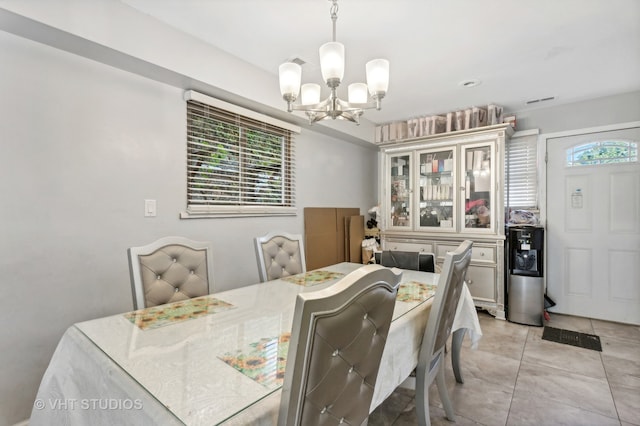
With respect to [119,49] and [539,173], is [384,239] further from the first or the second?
[119,49]

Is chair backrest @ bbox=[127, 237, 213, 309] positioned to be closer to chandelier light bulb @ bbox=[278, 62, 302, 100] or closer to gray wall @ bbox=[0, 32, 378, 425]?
gray wall @ bbox=[0, 32, 378, 425]

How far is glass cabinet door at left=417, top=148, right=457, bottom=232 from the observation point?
3.73 m

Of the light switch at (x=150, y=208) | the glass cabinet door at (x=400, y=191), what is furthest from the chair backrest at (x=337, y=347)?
the glass cabinet door at (x=400, y=191)

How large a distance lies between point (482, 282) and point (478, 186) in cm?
108

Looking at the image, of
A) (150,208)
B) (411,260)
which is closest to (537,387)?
(411,260)

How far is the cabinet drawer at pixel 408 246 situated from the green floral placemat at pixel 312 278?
1905 mm

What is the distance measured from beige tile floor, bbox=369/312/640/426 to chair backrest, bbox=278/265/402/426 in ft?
3.67

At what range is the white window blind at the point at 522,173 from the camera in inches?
141

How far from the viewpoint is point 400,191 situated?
4.14 m

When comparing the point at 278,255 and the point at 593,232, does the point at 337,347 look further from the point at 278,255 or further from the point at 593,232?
the point at 593,232

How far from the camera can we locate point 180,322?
1289mm

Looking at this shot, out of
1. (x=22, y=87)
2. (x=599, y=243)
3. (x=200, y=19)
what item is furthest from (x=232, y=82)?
(x=599, y=243)

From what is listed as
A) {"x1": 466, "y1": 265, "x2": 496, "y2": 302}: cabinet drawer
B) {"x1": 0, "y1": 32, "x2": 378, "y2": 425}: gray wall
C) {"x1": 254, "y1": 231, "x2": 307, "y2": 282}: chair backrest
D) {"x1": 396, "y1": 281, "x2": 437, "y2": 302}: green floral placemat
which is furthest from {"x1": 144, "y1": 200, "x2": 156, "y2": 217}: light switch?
{"x1": 466, "y1": 265, "x2": 496, "y2": 302}: cabinet drawer

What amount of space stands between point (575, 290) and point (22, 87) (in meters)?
5.01
